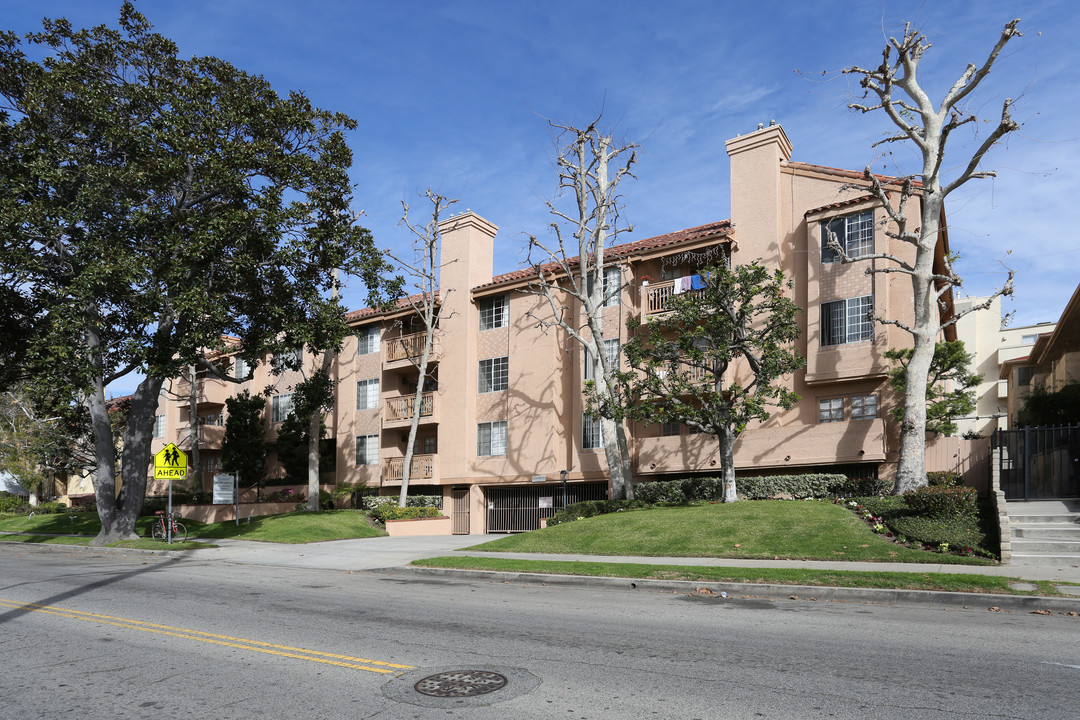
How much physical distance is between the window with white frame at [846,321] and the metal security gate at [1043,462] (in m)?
5.05

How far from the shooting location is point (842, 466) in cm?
2383

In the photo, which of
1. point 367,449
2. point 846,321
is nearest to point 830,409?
point 846,321

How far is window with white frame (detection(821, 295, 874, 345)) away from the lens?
2358 centimetres

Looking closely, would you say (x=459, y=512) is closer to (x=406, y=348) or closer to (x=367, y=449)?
(x=367, y=449)

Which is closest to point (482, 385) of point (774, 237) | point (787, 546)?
point (774, 237)

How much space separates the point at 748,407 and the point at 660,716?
16560 mm

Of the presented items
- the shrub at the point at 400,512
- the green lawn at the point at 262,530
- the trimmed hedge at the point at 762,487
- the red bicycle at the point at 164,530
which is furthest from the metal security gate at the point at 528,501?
the red bicycle at the point at 164,530

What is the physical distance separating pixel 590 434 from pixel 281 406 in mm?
19500

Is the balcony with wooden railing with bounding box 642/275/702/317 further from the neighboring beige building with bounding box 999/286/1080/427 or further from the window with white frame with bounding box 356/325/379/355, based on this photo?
the window with white frame with bounding box 356/325/379/355

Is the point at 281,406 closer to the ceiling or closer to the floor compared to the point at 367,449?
closer to the ceiling

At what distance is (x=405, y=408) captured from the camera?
33.8 m

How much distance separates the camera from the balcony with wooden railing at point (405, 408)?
33344 millimetres

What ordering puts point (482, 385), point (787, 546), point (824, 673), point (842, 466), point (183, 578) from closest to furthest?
1. point (824, 673)
2. point (183, 578)
3. point (787, 546)
4. point (842, 466)
5. point (482, 385)

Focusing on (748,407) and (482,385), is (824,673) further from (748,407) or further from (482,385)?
(482,385)
